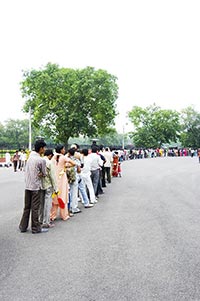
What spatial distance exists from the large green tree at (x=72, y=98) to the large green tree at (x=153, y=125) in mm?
32795

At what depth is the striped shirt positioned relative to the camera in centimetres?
743

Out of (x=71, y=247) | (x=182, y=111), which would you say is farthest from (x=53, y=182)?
(x=182, y=111)

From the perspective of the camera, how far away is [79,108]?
42.7m

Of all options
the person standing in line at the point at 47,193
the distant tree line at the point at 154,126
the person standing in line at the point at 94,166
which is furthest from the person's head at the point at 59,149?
the distant tree line at the point at 154,126

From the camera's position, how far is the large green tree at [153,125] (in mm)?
76812

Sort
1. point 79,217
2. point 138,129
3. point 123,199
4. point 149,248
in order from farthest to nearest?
point 138,129 → point 123,199 → point 79,217 → point 149,248

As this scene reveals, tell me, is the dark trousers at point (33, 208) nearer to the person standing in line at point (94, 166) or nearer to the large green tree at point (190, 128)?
the person standing in line at point (94, 166)

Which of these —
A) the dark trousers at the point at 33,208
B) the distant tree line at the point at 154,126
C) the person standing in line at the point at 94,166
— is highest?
the distant tree line at the point at 154,126

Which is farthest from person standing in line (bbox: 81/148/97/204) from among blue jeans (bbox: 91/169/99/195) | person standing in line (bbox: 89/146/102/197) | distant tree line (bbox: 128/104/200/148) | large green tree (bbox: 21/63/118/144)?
distant tree line (bbox: 128/104/200/148)

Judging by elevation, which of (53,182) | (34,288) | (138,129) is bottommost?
(34,288)

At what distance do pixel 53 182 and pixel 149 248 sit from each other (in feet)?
8.71

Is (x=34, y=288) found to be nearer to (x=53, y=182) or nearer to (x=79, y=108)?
(x=53, y=182)

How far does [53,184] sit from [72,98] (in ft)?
114

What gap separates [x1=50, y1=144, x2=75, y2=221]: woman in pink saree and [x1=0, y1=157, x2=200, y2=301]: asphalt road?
0.26 meters
